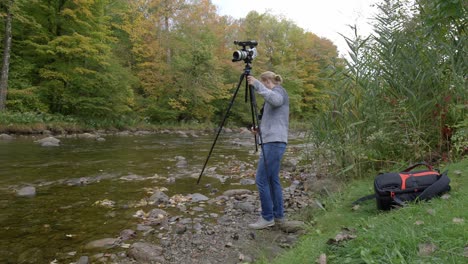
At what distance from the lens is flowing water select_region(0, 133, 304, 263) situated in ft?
12.5

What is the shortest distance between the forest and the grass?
1310 millimetres

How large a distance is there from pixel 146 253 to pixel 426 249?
97.5 inches

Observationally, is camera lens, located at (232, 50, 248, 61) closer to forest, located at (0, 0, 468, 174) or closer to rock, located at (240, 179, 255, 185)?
forest, located at (0, 0, 468, 174)

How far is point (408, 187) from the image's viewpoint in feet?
10.7

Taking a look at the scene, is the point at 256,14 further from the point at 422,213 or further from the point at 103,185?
the point at 422,213

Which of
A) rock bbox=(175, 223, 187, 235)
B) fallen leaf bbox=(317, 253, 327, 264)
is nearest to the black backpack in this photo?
fallen leaf bbox=(317, 253, 327, 264)

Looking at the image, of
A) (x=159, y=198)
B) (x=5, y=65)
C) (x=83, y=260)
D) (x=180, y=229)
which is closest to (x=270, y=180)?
(x=180, y=229)

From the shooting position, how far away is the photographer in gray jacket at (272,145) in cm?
407

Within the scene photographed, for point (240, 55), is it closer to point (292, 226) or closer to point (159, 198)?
point (292, 226)

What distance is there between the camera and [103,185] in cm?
641

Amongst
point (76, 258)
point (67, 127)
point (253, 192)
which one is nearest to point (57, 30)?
point (67, 127)

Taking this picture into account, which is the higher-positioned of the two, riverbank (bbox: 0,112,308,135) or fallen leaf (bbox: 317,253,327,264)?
fallen leaf (bbox: 317,253,327,264)

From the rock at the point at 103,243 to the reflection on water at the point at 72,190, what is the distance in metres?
0.10

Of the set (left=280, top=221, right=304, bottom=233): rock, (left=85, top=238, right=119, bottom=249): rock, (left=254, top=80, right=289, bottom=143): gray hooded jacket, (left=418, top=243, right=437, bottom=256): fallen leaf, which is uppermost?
(left=254, top=80, right=289, bottom=143): gray hooded jacket
